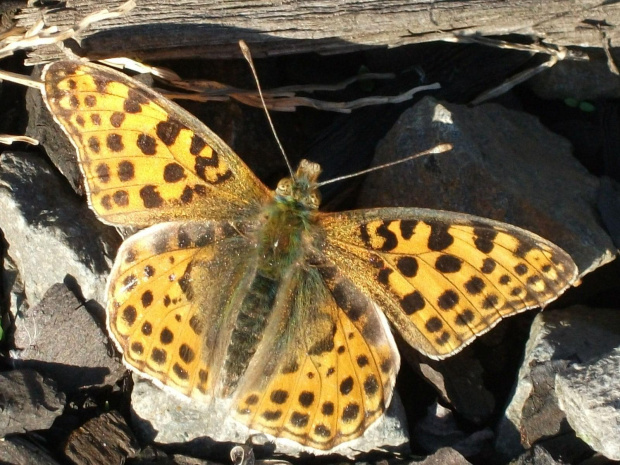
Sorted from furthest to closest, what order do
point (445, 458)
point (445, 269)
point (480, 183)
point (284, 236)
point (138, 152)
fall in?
point (480, 183)
point (284, 236)
point (445, 458)
point (138, 152)
point (445, 269)

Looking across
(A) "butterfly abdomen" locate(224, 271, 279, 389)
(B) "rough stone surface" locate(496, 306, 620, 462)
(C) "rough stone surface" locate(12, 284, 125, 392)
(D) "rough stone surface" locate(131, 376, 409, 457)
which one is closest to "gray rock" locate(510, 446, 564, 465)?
(B) "rough stone surface" locate(496, 306, 620, 462)

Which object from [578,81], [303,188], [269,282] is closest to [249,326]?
[269,282]

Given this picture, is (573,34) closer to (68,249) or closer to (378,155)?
(378,155)

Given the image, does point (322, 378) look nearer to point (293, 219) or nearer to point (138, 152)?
point (293, 219)

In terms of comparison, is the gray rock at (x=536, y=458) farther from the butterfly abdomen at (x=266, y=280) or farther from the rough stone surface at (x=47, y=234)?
the rough stone surface at (x=47, y=234)

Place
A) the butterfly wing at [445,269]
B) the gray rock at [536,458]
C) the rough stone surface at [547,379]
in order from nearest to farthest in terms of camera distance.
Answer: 1. the butterfly wing at [445,269]
2. the gray rock at [536,458]
3. the rough stone surface at [547,379]

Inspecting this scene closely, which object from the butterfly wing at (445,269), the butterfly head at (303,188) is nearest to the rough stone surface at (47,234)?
the butterfly head at (303,188)
